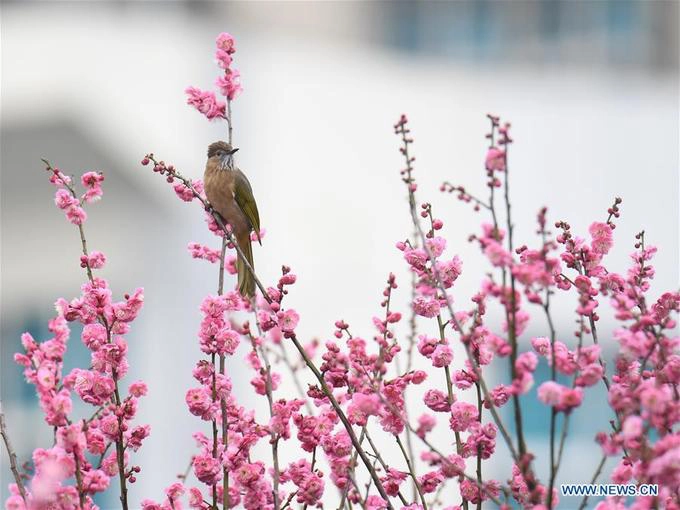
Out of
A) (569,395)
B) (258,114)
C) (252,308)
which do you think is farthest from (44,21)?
(569,395)

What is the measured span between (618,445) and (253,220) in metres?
2.02

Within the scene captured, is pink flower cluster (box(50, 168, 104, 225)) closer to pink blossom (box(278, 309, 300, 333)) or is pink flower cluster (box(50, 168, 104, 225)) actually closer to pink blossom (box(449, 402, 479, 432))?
pink blossom (box(278, 309, 300, 333))

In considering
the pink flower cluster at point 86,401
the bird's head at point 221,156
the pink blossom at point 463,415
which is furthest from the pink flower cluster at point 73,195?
the bird's head at point 221,156

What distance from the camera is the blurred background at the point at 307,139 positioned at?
8.67m

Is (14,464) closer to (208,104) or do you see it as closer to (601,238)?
(208,104)

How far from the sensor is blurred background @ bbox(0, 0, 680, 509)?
8672 millimetres

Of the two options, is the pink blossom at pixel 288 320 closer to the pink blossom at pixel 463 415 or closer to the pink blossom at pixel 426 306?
the pink blossom at pixel 426 306

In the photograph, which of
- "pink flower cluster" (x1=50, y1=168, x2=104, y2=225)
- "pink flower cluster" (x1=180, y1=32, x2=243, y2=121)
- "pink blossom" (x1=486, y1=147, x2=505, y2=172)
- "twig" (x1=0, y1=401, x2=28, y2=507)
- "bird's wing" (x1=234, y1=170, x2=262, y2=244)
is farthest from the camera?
"bird's wing" (x1=234, y1=170, x2=262, y2=244)

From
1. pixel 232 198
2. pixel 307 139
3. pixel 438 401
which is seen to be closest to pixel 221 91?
pixel 232 198

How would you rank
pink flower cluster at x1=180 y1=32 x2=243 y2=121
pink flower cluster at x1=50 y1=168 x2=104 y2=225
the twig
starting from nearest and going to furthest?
the twig → pink flower cluster at x1=50 y1=168 x2=104 y2=225 → pink flower cluster at x1=180 y1=32 x2=243 y2=121

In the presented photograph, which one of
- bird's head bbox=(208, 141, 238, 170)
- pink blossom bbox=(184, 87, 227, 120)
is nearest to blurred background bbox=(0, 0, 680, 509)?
bird's head bbox=(208, 141, 238, 170)

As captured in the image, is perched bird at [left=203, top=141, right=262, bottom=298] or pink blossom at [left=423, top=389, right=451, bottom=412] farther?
perched bird at [left=203, top=141, right=262, bottom=298]

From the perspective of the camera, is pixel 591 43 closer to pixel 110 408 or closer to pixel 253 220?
pixel 253 220

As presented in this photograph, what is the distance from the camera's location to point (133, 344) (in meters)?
8.87
